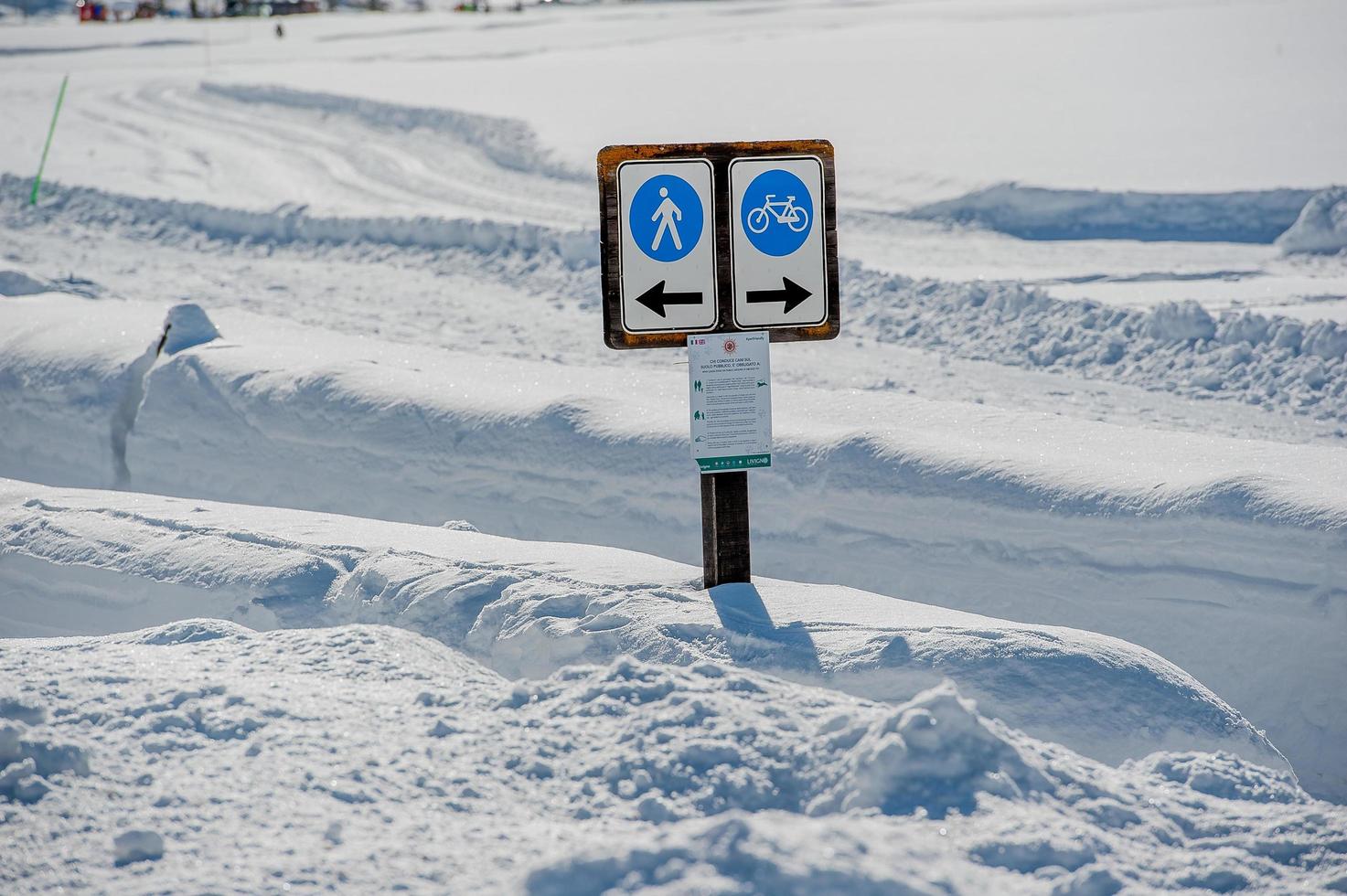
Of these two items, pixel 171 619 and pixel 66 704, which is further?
pixel 171 619

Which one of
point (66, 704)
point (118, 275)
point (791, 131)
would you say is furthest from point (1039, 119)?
point (66, 704)

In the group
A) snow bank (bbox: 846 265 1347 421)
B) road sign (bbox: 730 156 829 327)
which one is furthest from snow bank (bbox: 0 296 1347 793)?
snow bank (bbox: 846 265 1347 421)

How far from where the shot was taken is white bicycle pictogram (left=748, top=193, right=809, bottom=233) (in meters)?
4.33

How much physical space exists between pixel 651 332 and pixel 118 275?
8604mm

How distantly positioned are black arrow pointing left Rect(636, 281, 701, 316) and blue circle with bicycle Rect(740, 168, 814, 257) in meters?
0.28

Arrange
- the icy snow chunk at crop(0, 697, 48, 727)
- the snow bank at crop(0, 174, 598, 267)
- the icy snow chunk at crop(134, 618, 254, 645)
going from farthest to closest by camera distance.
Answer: the snow bank at crop(0, 174, 598, 267) → the icy snow chunk at crop(134, 618, 254, 645) → the icy snow chunk at crop(0, 697, 48, 727)

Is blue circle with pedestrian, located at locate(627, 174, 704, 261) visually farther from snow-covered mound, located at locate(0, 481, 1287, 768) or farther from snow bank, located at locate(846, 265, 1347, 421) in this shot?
snow bank, located at locate(846, 265, 1347, 421)

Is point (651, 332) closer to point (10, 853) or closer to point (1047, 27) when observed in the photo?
point (10, 853)

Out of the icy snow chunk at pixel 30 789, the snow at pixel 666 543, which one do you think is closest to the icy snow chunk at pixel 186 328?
the snow at pixel 666 543

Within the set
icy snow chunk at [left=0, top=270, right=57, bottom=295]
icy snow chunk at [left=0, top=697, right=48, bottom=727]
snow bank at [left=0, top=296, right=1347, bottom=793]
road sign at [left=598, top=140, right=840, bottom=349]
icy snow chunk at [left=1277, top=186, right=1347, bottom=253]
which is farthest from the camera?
icy snow chunk at [left=1277, top=186, right=1347, bottom=253]

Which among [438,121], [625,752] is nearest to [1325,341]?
[625,752]

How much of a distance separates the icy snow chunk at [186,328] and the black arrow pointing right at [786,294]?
4309 mm

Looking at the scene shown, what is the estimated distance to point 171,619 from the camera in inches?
182

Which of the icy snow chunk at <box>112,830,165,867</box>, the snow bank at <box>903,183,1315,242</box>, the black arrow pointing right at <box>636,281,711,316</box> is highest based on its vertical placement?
the snow bank at <box>903,183,1315,242</box>
